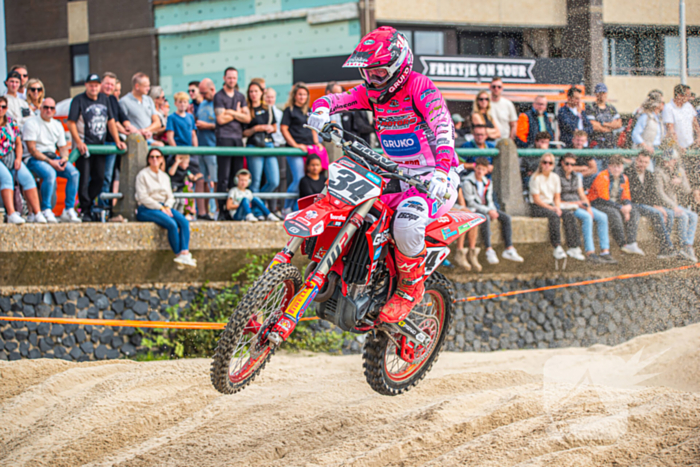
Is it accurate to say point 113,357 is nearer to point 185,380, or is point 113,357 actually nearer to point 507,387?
point 185,380

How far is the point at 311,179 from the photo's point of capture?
27.5 feet

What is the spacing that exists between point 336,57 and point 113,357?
405 inches

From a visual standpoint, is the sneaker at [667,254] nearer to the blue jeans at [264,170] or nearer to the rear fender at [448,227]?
the rear fender at [448,227]

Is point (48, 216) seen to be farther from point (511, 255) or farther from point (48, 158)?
point (511, 255)

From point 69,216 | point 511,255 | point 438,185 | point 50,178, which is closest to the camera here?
point 438,185

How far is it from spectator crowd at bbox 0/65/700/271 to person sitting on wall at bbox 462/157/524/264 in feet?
0.06

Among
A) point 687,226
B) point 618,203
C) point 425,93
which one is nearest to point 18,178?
point 425,93

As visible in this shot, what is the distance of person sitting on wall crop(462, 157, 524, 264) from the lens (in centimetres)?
899

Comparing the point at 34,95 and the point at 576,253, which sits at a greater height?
the point at 34,95

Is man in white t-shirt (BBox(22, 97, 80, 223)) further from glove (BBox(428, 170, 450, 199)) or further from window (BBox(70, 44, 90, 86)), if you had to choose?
window (BBox(70, 44, 90, 86))

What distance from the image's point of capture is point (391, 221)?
4.54 m

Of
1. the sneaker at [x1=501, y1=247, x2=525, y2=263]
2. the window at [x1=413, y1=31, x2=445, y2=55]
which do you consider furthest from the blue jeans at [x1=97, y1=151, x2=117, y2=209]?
the window at [x1=413, y1=31, x2=445, y2=55]

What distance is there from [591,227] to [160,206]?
596 centimetres

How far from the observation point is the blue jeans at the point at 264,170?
27.8ft
